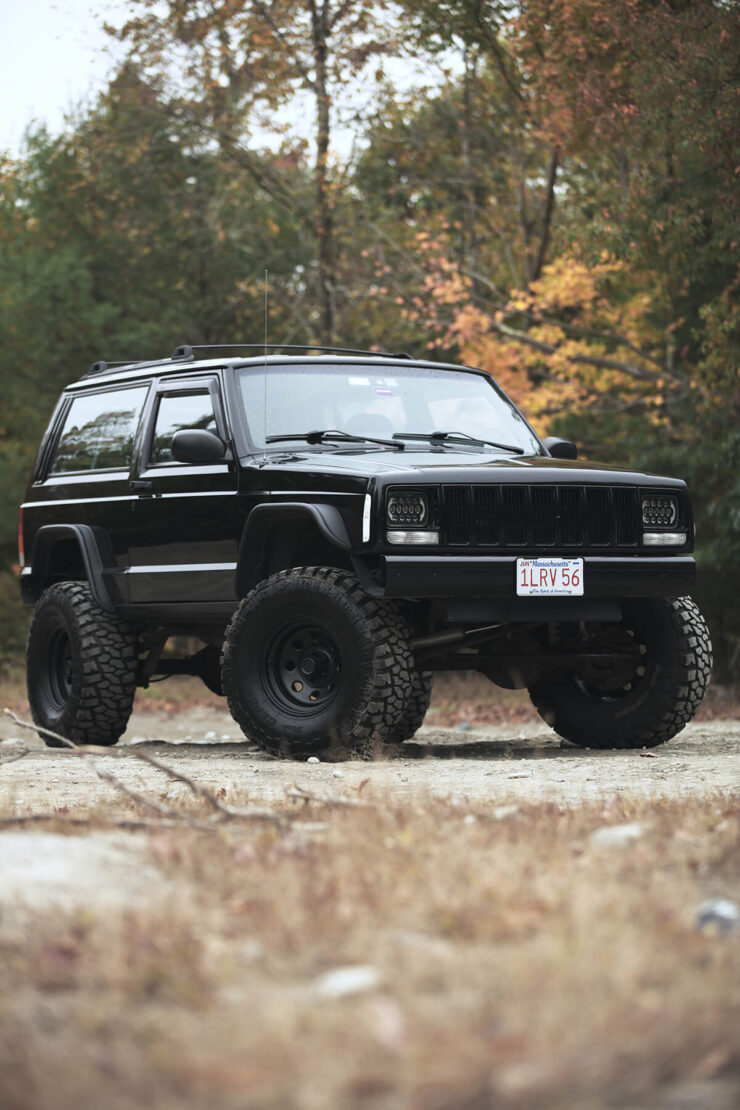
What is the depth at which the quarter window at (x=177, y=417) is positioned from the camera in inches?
389

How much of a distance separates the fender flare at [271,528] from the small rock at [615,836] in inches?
149

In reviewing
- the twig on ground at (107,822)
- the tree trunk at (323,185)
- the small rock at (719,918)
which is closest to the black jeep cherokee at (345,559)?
the twig on ground at (107,822)

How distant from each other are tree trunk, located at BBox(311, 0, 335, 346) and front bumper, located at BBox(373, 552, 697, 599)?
13292 mm

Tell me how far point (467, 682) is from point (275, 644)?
11.9m

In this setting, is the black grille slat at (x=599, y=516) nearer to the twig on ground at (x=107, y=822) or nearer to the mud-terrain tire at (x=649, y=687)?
the mud-terrain tire at (x=649, y=687)

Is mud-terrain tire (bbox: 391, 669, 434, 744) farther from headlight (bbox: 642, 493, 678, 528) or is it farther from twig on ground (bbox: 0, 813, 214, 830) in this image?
twig on ground (bbox: 0, 813, 214, 830)

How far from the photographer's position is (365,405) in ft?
31.8

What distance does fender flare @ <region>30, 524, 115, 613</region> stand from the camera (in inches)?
410

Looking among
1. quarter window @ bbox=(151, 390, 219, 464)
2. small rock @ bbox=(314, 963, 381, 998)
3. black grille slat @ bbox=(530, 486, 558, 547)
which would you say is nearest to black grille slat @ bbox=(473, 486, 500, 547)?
black grille slat @ bbox=(530, 486, 558, 547)

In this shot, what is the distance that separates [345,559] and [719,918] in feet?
17.8

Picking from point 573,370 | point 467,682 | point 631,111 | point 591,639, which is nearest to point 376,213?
point 573,370

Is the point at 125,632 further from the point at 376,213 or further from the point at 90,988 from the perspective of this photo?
the point at 376,213

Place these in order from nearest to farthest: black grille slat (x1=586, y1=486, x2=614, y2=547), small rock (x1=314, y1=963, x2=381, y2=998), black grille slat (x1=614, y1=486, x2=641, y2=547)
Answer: small rock (x1=314, y1=963, x2=381, y2=998) → black grille slat (x1=586, y1=486, x2=614, y2=547) → black grille slat (x1=614, y1=486, x2=641, y2=547)

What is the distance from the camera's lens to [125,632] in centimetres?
1048
